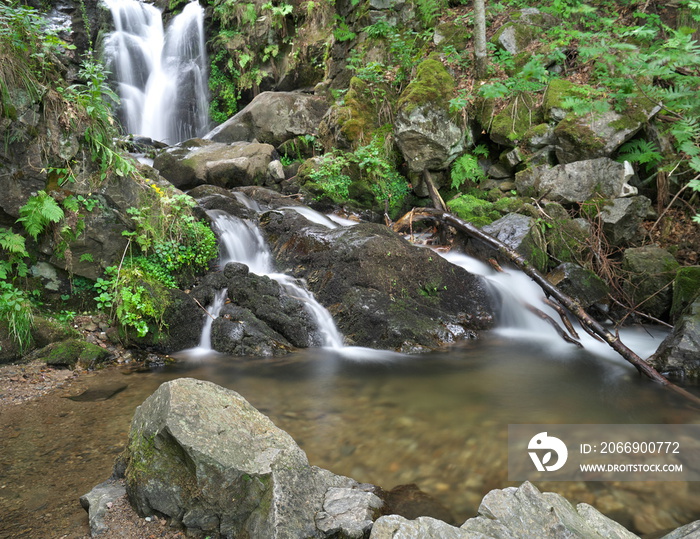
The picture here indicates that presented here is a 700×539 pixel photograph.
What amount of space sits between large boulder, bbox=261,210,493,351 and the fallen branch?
2.20ft

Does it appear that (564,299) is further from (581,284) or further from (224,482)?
(224,482)

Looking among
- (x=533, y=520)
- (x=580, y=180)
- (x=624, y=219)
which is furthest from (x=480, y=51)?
(x=533, y=520)

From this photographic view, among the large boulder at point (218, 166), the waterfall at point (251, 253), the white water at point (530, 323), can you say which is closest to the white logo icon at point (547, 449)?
the white water at point (530, 323)

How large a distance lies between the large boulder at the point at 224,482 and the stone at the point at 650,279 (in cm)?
566

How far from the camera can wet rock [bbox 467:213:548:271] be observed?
7.12 meters

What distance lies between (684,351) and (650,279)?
1.83 metres

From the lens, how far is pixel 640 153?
7902mm

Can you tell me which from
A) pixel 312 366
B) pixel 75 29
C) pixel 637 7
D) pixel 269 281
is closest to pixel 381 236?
pixel 269 281

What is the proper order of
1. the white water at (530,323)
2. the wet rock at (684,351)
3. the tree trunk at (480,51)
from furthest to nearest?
the tree trunk at (480,51)
the white water at (530,323)
the wet rock at (684,351)

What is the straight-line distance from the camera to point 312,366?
525 cm

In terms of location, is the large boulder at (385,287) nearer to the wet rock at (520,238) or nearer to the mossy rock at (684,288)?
the wet rock at (520,238)

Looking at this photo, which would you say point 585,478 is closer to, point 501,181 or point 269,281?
point 269,281

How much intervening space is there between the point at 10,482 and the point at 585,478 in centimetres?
382

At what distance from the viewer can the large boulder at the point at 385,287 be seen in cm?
596
